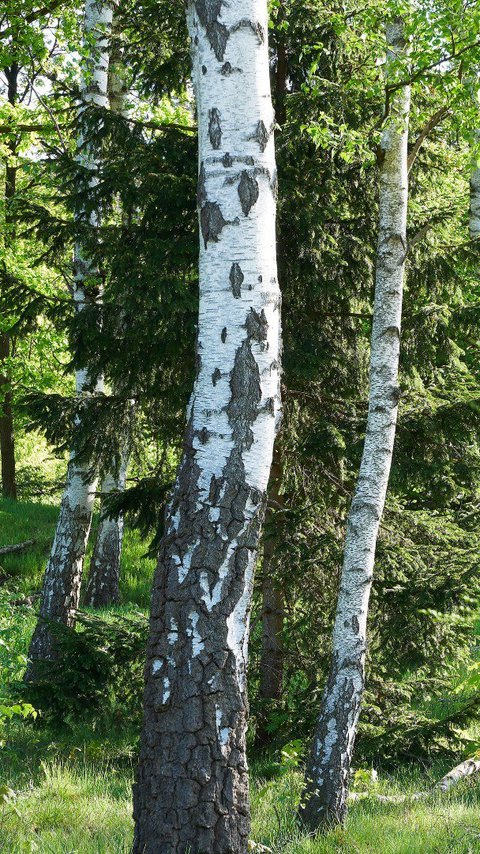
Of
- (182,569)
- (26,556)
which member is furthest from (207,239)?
(26,556)

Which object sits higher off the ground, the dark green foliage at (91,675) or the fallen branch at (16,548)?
the fallen branch at (16,548)

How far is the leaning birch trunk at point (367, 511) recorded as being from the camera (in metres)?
5.22

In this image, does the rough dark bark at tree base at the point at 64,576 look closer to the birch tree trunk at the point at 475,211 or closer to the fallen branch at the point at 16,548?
the birch tree trunk at the point at 475,211

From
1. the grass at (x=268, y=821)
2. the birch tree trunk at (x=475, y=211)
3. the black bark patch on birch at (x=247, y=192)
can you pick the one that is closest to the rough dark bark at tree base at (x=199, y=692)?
the grass at (x=268, y=821)

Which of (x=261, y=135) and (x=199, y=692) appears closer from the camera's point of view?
(x=199, y=692)

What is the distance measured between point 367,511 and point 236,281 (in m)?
2.42

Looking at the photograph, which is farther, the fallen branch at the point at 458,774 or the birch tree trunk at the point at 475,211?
the birch tree trunk at the point at 475,211

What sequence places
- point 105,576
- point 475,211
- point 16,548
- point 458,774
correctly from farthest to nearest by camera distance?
point 16,548
point 105,576
point 475,211
point 458,774

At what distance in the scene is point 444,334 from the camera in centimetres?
716

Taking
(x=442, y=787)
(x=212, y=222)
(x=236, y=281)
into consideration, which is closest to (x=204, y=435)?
(x=236, y=281)

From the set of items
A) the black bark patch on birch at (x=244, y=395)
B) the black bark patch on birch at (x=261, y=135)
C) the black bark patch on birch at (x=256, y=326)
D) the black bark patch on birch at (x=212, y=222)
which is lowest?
the black bark patch on birch at (x=244, y=395)

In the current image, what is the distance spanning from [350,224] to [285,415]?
1783mm

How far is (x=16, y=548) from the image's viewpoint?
621 inches

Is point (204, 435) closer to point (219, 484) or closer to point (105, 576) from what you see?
point (219, 484)
